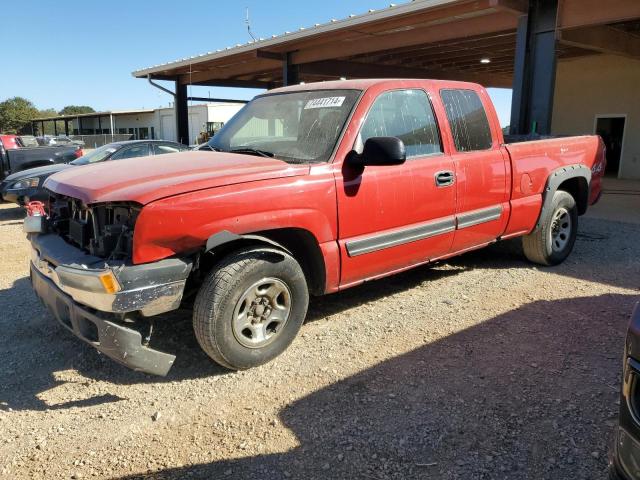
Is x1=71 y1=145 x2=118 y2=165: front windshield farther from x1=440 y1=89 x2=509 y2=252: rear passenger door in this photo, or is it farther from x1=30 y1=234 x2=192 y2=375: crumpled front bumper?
x1=440 y1=89 x2=509 y2=252: rear passenger door

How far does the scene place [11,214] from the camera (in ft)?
33.1

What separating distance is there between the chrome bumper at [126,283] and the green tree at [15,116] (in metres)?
73.2

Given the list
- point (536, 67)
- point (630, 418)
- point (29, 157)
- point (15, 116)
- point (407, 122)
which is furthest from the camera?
point (15, 116)

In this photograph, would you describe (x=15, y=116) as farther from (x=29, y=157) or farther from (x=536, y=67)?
(x=536, y=67)

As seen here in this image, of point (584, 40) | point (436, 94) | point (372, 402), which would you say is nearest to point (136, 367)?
point (372, 402)

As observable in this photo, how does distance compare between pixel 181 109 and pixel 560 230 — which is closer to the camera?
pixel 560 230

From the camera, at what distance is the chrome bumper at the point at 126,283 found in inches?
111

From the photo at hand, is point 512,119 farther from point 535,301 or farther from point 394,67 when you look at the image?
point 394,67

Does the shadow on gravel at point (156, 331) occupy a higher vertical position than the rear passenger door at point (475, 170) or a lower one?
lower

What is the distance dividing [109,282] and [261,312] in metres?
1.01

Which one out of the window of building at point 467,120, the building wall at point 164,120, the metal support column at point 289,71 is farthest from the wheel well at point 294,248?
the building wall at point 164,120

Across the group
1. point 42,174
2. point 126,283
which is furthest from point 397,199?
point 42,174

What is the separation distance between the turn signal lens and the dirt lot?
2.56ft

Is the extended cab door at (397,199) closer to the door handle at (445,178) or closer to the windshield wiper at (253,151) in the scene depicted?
the door handle at (445,178)
